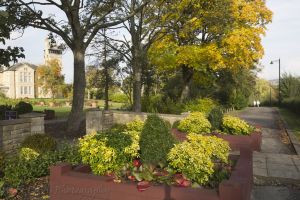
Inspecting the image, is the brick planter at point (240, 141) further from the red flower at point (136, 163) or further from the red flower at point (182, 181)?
the red flower at point (182, 181)

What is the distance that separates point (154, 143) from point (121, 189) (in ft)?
4.31

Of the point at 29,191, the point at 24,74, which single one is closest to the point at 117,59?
the point at 29,191

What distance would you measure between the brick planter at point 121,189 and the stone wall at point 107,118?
8166 mm

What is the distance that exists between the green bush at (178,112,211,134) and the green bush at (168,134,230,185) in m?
4.92

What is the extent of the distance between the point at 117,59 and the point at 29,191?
1688 cm

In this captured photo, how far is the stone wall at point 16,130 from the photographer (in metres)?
9.74

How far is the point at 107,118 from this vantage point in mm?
15320

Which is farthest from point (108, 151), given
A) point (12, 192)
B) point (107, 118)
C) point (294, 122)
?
point (294, 122)

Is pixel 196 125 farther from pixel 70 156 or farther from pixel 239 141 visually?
pixel 70 156

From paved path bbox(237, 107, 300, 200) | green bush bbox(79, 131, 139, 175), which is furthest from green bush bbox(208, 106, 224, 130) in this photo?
green bush bbox(79, 131, 139, 175)

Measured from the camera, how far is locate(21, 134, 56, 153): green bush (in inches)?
374

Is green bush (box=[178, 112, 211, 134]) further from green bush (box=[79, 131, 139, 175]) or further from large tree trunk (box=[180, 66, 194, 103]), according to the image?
large tree trunk (box=[180, 66, 194, 103])

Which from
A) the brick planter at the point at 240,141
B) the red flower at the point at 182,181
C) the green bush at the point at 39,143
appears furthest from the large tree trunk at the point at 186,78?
the red flower at the point at 182,181

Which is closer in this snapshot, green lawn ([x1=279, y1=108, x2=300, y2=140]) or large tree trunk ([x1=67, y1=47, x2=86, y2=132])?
large tree trunk ([x1=67, y1=47, x2=86, y2=132])
